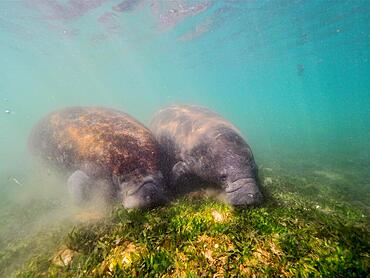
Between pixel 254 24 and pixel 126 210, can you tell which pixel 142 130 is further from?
pixel 254 24

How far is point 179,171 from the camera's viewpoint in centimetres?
639

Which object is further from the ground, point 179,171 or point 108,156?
point 108,156

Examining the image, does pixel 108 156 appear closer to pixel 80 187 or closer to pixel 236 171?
pixel 80 187

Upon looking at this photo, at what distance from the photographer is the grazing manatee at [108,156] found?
5.36 metres

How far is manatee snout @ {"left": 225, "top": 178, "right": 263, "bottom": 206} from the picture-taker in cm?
472

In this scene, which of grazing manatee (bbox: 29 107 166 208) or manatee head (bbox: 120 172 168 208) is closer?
manatee head (bbox: 120 172 168 208)

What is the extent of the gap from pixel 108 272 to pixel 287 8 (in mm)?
31046

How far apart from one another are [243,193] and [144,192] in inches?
76.9

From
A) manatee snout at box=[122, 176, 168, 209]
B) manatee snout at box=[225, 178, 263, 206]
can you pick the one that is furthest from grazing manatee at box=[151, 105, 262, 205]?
manatee snout at box=[122, 176, 168, 209]

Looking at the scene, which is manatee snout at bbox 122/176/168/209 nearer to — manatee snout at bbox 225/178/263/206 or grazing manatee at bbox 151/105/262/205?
grazing manatee at bbox 151/105/262/205

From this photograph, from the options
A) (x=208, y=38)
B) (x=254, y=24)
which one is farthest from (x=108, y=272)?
(x=208, y=38)

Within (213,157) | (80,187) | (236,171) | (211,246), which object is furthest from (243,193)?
(80,187)

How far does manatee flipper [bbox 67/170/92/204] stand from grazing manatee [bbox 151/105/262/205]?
199cm

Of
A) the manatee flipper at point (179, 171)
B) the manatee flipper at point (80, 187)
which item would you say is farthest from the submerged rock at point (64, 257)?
the manatee flipper at point (179, 171)
